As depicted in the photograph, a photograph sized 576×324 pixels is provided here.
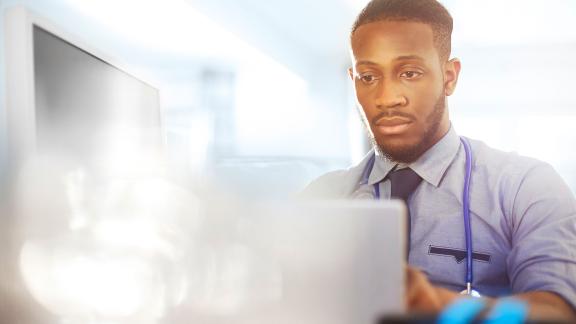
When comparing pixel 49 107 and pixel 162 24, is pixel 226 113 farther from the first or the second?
pixel 49 107

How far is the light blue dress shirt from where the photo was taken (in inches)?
29.1

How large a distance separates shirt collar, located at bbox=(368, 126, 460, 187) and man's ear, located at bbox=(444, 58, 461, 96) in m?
0.09

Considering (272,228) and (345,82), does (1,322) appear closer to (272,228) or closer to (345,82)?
(272,228)

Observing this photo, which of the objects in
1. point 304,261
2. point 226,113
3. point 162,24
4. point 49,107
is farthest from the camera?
point 226,113

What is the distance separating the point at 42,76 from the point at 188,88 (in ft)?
4.44

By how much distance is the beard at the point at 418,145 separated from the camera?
93 cm

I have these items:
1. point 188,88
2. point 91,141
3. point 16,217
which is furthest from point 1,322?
point 188,88

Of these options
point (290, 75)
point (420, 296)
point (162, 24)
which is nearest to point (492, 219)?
point (420, 296)

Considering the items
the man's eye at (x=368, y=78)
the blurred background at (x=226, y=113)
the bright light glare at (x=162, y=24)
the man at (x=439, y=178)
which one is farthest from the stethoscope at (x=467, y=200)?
the bright light glare at (x=162, y=24)

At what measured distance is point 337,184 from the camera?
0.99 m

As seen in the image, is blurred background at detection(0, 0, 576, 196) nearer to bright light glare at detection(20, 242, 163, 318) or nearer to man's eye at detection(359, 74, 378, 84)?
man's eye at detection(359, 74, 378, 84)

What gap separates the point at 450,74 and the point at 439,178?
0.71 ft

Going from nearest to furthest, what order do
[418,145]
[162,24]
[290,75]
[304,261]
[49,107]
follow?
1. [304,261]
2. [49,107]
3. [418,145]
4. [162,24]
5. [290,75]

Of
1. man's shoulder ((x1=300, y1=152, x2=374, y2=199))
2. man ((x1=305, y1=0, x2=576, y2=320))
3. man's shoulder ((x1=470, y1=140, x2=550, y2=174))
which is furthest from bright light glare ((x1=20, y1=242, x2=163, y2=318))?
man's shoulder ((x1=470, y1=140, x2=550, y2=174))
